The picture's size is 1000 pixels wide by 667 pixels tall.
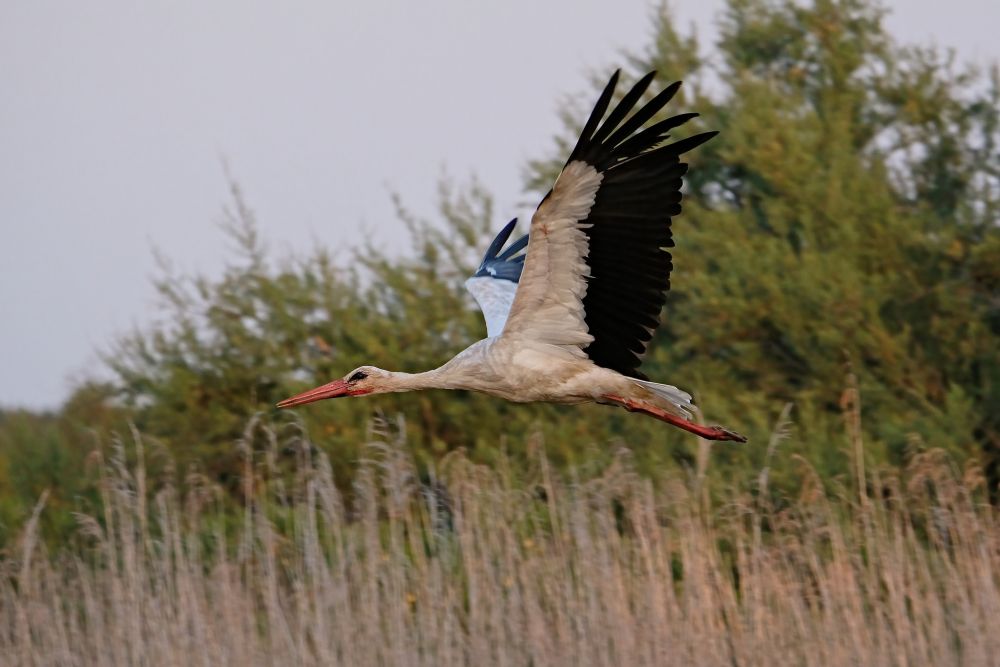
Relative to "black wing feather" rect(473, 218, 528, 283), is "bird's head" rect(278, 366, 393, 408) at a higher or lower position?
lower

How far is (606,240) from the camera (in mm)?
5480

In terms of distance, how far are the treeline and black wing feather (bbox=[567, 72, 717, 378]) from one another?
5.08 metres

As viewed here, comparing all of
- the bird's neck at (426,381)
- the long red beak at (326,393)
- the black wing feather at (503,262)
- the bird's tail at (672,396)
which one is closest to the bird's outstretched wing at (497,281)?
the black wing feather at (503,262)

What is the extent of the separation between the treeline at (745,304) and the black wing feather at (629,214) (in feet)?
16.7

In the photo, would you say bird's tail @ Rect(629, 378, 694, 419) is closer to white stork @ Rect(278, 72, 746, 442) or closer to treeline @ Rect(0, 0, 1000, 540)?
white stork @ Rect(278, 72, 746, 442)

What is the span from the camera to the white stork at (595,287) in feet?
17.4

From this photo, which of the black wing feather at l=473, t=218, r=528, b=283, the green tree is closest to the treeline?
the green tree

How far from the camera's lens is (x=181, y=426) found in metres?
13.3

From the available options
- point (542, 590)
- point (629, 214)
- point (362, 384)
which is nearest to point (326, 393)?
point (362, 384)

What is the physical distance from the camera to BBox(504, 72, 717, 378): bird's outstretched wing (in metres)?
5.29

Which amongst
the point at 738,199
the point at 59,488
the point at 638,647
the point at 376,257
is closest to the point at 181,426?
the point at 59,488

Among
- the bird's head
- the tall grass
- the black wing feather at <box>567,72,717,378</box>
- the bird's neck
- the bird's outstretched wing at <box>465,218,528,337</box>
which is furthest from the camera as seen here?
the bird's outstretched wing at <box>465,218,528,337</box>

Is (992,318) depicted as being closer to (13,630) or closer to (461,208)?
(461,208)

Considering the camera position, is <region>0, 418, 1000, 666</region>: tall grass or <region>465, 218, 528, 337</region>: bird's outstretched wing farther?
<region>465, 218, 528, 337</region>: bird's outstretched wing
